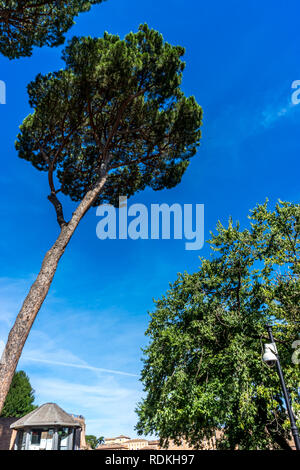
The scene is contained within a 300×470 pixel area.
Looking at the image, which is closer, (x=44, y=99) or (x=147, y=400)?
(x=44, y=99)

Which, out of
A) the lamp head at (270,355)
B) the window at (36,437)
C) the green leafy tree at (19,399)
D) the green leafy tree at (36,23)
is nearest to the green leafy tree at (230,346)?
the lamp head at (270,355)

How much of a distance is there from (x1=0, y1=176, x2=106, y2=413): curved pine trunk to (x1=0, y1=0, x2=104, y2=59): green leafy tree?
20.2 ft

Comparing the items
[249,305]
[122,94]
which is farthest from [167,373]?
[122,94]

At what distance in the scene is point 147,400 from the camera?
47.4 ft

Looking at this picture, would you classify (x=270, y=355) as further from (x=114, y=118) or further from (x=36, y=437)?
(x=36, y=437)

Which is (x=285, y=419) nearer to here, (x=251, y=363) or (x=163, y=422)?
(x=251, y=363)

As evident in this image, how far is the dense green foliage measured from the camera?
33.5 feet

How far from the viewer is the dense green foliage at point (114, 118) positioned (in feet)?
33.5

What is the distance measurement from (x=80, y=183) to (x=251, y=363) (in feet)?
34.4

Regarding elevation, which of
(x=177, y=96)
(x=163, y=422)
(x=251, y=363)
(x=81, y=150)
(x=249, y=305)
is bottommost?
(x=163, y=422)

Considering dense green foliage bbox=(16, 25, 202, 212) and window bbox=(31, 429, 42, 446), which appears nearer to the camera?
dense green foliage bbox=(16, 25, 202, 212)

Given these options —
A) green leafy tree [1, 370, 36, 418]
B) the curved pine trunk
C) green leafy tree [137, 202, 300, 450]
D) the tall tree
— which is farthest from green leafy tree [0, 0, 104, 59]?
green leafy tree [1, 370, 36, 418]

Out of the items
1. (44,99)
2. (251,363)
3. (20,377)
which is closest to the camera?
(44,99)

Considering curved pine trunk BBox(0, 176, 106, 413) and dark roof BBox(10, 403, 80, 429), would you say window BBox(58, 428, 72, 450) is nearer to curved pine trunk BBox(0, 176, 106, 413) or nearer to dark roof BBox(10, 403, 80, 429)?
dark roof BBox(10, 403, 80, 429)
